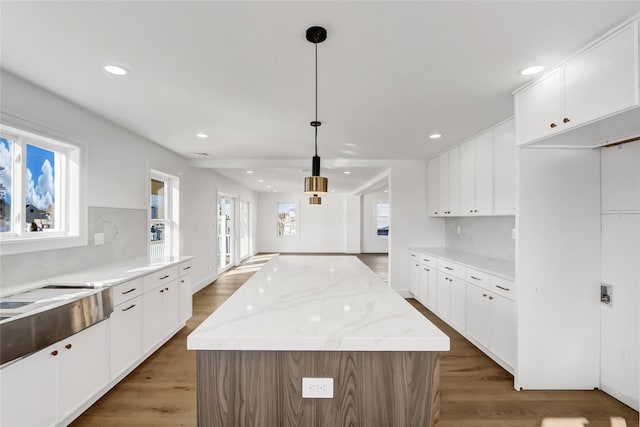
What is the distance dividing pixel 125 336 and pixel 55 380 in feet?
2.23

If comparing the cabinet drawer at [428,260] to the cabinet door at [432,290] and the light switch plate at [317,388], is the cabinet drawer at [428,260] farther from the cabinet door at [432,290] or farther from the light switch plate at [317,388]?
the light switch plate at [317,388]

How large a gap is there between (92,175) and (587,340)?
4.55 meters

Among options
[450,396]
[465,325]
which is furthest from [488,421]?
[465,325]

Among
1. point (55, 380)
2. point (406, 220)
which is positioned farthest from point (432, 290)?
point (55, 380)

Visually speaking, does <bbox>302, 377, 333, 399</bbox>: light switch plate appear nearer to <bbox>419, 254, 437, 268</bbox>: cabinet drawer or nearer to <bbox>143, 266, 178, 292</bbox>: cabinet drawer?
<bbox>143, 266, 178, 292</bbox>: cabinet drawer

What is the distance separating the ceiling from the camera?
147cm

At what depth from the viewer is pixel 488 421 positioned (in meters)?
2.10

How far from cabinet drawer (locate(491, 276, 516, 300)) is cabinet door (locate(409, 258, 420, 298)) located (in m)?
1.85

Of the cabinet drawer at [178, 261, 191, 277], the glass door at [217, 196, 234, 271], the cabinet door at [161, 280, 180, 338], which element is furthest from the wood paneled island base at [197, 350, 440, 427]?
the glass door at [217, 196, 234, 271]

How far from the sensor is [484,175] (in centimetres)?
348

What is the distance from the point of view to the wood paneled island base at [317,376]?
1.24 m

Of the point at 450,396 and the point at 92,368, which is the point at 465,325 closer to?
the point at 450,396

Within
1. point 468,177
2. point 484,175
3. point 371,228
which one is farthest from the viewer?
point 371,228

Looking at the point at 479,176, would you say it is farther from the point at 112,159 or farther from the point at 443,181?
the point at 112,159
